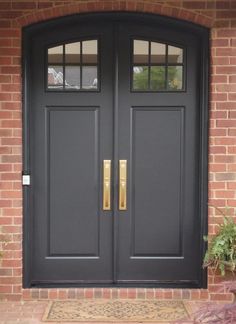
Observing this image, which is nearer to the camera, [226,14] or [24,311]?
[24,311]

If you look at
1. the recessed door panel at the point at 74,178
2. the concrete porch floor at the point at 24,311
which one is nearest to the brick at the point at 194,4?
the recessed door panel at the point at 74,178

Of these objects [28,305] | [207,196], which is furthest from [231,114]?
[28,305]

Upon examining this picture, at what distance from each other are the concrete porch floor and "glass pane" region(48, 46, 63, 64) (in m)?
2.41

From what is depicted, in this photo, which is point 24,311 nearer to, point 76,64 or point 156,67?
point 76,64

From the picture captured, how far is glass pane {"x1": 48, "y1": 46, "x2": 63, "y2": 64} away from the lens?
208 inches

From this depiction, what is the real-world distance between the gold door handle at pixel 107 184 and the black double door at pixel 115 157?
10 millimetres

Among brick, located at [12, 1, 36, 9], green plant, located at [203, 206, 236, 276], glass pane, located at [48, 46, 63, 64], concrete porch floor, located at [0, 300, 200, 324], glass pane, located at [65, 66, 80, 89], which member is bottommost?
concrete porch floor, located at [0, 300, 200, 324]

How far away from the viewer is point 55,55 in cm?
530

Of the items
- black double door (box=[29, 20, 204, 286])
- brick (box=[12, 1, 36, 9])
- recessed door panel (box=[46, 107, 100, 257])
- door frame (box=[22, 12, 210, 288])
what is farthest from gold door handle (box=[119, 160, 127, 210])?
brick (box=[12, 1, 36, 9])

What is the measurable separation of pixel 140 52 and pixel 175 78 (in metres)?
0.44

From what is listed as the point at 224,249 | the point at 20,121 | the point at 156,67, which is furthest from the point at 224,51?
the point at 20,121

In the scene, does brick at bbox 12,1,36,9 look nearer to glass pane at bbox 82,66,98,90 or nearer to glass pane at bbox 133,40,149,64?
glass pane at bbox 82,66,98,90

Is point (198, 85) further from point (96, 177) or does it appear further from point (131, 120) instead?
point (96, 177)

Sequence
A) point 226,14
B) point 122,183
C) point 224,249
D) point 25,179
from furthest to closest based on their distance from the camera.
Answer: point 122,183 < point 25,179 < point 226,14 < point 224,249
